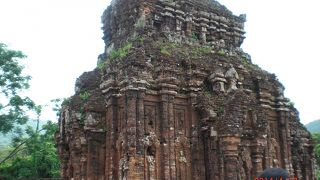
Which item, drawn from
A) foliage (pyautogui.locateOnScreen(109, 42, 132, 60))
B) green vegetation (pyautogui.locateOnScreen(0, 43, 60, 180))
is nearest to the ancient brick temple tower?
foliage (pyautogui.locateOnScreen(109, 42, 132, 60))

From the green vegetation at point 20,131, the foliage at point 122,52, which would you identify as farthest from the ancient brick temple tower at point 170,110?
the green vegetation at point 20,131

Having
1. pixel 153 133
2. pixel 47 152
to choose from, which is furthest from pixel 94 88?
pixel 47 152

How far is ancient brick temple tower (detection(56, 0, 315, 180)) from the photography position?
36.6 feet

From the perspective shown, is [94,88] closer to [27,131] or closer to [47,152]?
[27,131]

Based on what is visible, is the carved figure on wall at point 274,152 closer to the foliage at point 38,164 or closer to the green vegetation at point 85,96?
the green vegetation at point 85,96

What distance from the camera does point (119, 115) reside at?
1162 cm

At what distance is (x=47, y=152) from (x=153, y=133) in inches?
595

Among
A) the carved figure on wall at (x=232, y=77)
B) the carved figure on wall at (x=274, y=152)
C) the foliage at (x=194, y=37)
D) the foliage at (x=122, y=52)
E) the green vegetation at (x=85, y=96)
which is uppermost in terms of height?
the foliage at (x=194, y=37)

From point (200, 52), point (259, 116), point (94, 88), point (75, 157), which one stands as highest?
point (200, 52)

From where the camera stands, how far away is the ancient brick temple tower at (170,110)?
11164 mm

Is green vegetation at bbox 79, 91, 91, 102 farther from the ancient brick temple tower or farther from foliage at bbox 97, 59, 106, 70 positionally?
foliage at bbox 97, 59, 106, 70

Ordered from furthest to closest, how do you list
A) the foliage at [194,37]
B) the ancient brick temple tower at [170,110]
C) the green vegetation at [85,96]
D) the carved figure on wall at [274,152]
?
1. the foliage at [194,37]
2. the carved figure on wall at [274,152]
3. the green vegetation at [85,96]
4. the ancient brick temple tower at [170,110]

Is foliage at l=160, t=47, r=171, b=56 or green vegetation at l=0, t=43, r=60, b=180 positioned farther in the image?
green vegetation at l=0, t=43, r=60, b=180

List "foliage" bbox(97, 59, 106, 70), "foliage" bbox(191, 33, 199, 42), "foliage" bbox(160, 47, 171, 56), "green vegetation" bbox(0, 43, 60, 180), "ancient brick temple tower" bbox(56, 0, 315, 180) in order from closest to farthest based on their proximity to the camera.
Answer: "ancient brick temple tower" bbox(56, 0, 315, 180) → "foliage" bbox(160, 47, 171, 56) → "foliage" bbox(97, 59, 106, 70) → "foliage" bbox(191, 33, 199, 42) → "green vegetation" bbox(0, 43, 60, 180)
